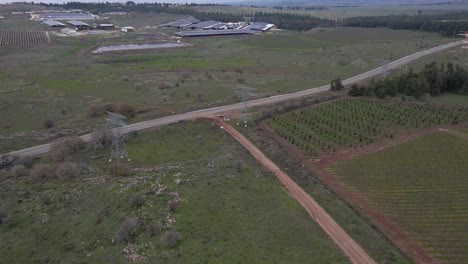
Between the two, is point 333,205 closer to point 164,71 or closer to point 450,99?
point 450,99

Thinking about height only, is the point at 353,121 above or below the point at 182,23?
below

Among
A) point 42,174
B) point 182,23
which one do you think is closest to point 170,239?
point 42,174

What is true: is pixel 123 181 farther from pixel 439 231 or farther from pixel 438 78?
pixel 438 78

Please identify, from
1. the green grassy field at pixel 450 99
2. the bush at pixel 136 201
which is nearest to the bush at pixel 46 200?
the bush at pixel 136 201

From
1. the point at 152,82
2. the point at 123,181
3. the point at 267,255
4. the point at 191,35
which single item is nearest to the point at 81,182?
the point at 123,181

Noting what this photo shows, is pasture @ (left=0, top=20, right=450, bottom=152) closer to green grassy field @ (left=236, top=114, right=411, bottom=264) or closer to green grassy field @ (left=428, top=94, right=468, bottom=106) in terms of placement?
green grassy field @ (left=236, top=114, right=411, bottom=264)

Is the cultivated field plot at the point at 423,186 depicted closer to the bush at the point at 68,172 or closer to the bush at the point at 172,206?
the bush at the point at 172,206

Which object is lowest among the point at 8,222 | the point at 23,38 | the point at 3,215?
the point at 8,222
